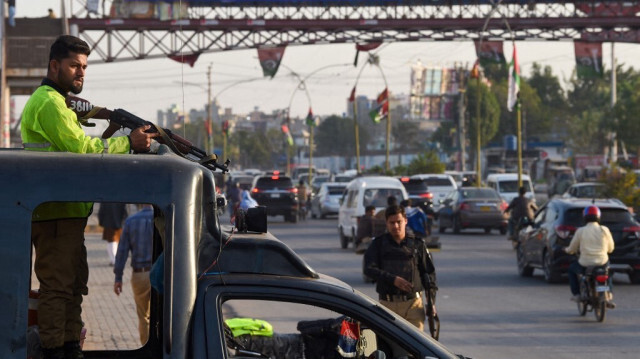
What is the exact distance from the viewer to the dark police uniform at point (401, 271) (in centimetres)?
1069

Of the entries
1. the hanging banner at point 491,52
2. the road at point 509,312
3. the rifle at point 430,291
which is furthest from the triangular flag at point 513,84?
the rifle at point 430,291

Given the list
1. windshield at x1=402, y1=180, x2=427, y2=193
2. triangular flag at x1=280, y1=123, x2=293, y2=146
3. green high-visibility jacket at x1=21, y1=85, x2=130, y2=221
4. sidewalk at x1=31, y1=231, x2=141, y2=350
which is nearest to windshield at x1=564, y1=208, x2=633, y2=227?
sidewalk at x1=31, y1=231, x2=141, y2=350

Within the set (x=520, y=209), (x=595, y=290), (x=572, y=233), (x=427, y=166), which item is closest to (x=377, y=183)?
(x=520, y=209)

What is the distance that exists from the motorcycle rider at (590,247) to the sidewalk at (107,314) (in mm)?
5833

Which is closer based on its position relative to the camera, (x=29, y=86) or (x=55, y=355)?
(x=55, y=355)

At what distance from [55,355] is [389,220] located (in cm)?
595

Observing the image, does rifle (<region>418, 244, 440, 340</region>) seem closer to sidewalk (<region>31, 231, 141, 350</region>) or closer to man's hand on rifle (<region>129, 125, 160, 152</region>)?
sidewalk (<region>31, 231, 141, 350</region>)

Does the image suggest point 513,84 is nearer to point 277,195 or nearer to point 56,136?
point 277,195

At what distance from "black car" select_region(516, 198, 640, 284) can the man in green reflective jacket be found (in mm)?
15332

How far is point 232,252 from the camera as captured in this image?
16.9ft

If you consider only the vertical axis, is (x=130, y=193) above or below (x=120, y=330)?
above

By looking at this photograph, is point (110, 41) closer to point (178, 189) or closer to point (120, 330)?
point (120, 330)

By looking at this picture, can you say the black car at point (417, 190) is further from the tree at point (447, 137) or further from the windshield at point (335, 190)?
the tree at point (447, 137)

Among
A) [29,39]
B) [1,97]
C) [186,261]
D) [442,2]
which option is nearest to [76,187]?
[186,261]
